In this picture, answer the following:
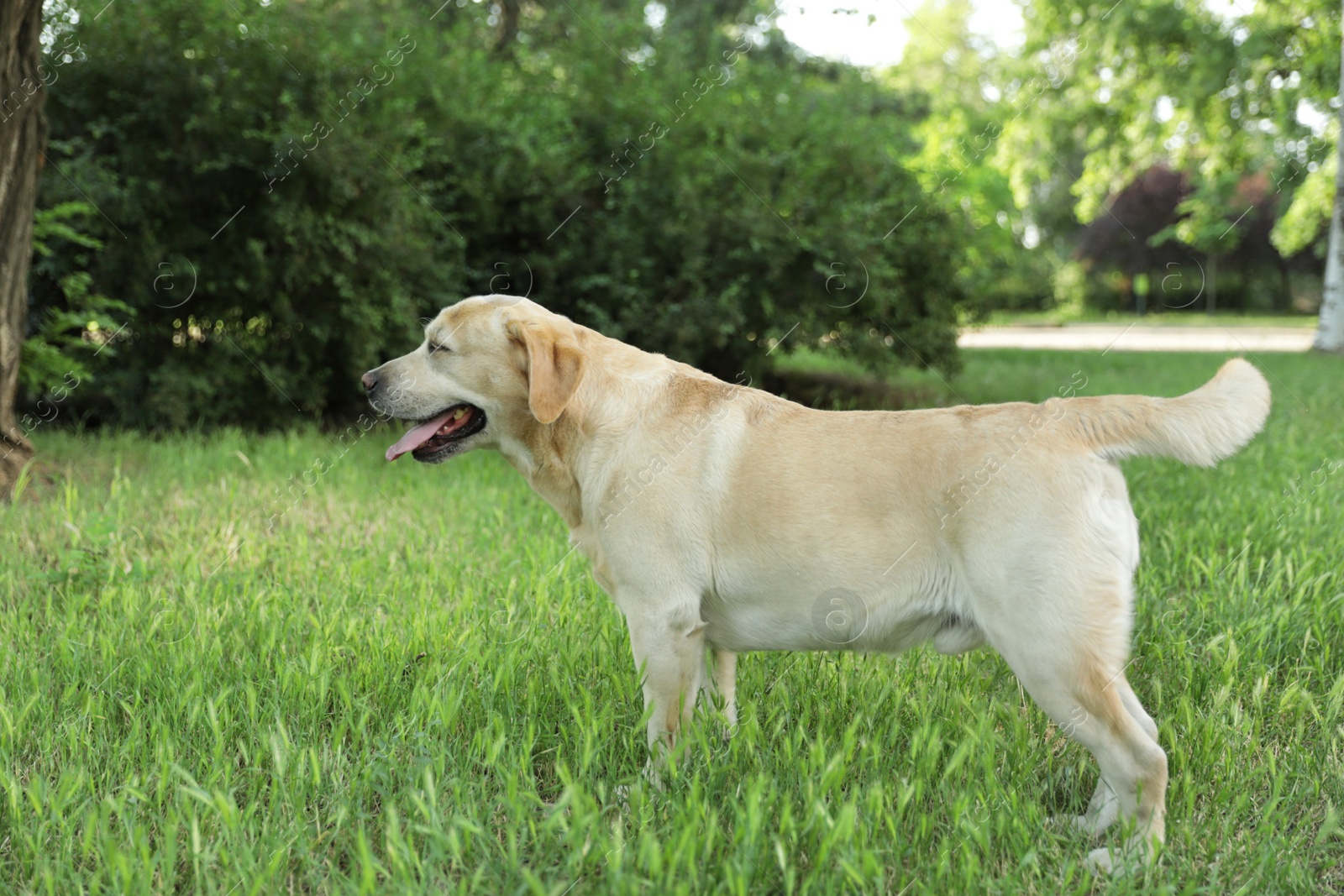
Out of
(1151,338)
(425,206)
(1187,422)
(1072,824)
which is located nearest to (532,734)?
(1072,824)

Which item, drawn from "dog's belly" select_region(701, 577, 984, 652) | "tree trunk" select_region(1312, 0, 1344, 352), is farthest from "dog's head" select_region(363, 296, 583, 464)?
"tree trunk" select_region(1312, 0, 1344, 352)

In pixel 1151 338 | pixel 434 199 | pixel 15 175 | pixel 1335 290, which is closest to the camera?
pixel 15 175

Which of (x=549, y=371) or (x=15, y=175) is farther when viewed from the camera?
(x=15, y=175)

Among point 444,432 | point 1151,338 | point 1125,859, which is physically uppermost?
point 444,432

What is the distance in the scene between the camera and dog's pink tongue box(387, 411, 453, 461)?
11.8 feet

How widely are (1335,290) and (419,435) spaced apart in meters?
19.8

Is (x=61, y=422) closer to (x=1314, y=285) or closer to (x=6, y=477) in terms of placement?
(x=6, y=477)

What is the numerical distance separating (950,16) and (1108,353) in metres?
33.6

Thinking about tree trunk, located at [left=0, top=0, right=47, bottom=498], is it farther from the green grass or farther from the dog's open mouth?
the dog's open mouth

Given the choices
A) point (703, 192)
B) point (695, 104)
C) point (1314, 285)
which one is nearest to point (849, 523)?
point (703, 192)

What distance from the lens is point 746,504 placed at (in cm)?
312

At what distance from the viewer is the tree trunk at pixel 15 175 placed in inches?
225

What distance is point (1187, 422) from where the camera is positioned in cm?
280

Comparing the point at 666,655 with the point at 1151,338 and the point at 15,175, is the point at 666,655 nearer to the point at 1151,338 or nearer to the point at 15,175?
the point at 15,175
